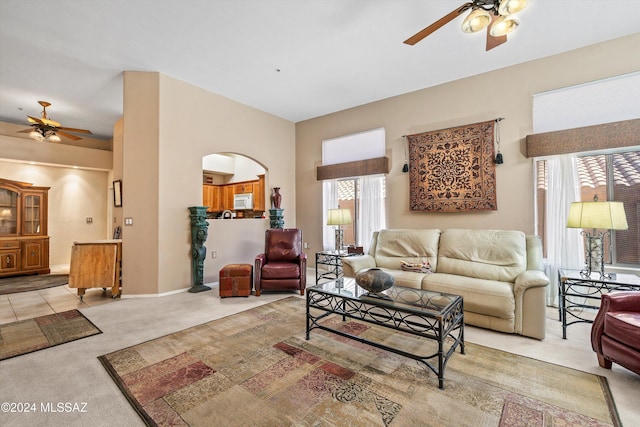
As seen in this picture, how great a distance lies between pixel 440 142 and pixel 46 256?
27.4ft

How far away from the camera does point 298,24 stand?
10.2 ft

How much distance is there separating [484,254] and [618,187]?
177 cm

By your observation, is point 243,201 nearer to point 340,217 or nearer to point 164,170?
point 164,170

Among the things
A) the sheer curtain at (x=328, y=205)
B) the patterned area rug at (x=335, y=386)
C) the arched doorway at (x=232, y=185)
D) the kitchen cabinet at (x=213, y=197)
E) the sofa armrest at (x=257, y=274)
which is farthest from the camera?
the kitchen cabinet at (x=213, y=197)

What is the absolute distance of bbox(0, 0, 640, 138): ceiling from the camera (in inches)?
112

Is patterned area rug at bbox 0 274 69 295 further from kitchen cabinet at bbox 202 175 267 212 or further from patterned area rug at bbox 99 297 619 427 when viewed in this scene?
patterned area rug at bbox 99 297 619 427

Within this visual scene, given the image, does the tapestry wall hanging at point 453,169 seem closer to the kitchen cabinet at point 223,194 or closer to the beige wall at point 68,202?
the kitchen cabinet at point 223,194

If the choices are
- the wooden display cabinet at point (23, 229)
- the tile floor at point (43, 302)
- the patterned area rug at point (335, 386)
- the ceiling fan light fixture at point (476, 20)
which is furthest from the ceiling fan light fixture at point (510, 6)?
the wooden display cabinet at point (23, 229)

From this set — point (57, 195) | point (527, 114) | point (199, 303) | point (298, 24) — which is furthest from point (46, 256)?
point (527, 114)

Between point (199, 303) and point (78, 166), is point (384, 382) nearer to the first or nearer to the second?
point (199, 303)

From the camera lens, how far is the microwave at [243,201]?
741 cm

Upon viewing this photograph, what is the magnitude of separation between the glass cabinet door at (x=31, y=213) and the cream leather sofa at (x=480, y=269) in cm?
690

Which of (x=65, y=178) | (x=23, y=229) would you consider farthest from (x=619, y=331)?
(x=65, y=178)

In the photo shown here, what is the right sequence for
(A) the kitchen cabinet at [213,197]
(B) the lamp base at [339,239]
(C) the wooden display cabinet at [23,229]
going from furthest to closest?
(A) the kitchen cabinet at [213,197] < (C) the wooden display cabinet at [23,229] < (B) the lamp base at [339,239]
